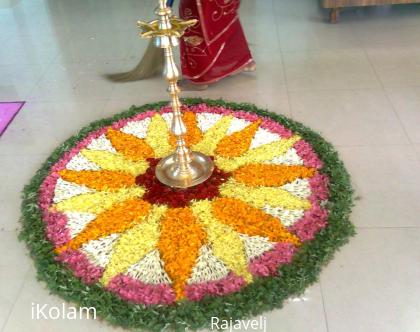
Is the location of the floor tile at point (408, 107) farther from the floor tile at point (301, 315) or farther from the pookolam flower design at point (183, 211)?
the floor tile at point (301, 315)

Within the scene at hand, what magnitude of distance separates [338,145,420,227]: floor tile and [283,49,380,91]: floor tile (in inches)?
Result: 26.5

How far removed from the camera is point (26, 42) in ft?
11.5

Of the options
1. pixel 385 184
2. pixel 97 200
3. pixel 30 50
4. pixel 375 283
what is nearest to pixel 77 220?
pixel 97 200

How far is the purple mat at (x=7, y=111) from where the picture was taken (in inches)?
97.2

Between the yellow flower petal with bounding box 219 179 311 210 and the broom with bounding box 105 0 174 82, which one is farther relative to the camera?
the broom with bounding box 105 0 174 82

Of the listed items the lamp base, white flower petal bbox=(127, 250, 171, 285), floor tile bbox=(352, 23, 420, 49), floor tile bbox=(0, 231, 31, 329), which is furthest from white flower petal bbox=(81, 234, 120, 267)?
floor tile bbox=(352, 23, 420, 49)

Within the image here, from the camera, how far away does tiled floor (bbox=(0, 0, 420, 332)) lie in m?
1.46

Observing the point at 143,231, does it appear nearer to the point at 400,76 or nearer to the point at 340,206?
the point at 340,206

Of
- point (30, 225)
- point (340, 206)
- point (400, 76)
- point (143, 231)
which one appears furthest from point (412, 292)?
point (400, 76)

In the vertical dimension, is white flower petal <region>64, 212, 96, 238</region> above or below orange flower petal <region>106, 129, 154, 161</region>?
below

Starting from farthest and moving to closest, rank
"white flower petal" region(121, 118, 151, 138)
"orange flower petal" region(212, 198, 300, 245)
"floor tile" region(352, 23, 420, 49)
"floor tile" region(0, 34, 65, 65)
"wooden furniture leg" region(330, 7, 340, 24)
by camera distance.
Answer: "wooden furniture leg" region(330, 7, 340, 24) → "floor tile" region(0, 34, 65, 65) → "floor tile" region(352, 23, 420, 49) → "white flower petal" region(121, 118, 151, 138) → "orange flower petal" region(212, 198, 300, 245)

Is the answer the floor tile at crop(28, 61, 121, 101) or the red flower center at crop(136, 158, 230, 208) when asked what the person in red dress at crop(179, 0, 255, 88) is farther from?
the red flower center at crop(136, 158, 230, 208)

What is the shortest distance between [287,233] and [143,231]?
52 centimetres

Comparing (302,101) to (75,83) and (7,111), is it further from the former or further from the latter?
(7,111)
